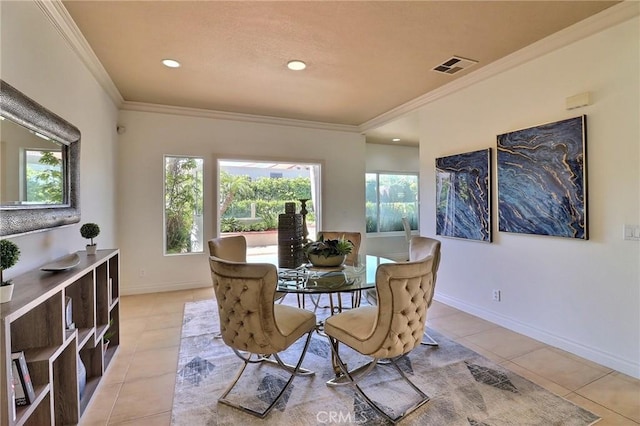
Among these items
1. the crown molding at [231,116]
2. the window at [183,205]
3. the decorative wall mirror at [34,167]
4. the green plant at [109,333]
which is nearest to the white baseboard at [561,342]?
the crown molding at [231,116]

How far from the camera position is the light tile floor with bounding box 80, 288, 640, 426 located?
1.92 m

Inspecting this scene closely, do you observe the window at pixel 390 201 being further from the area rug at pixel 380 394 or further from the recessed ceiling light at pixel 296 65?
the area rug at pixel 380 394

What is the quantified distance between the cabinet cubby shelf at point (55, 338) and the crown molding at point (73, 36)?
1.69 meters

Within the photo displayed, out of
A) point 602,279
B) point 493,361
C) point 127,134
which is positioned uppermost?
point 127,134

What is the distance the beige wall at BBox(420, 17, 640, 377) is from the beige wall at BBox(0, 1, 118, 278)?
12.6 feet

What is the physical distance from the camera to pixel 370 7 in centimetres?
221

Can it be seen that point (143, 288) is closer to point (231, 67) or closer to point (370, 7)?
point (231, 67)

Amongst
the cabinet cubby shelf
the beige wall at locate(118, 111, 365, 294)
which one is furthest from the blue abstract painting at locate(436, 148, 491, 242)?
the cabinet cubby shelf

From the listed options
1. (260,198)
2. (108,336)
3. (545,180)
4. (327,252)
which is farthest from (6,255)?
(260,198)

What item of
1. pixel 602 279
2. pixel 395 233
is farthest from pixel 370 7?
pixel 395 233

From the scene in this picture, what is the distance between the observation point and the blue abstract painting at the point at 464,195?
331 centimetres

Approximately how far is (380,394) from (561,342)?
5.95 feet

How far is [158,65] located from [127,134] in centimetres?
166

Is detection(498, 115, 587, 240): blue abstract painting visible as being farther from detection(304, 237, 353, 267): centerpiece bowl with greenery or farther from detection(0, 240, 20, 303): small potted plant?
detection(0, 240, 20, 303): small potted plant
